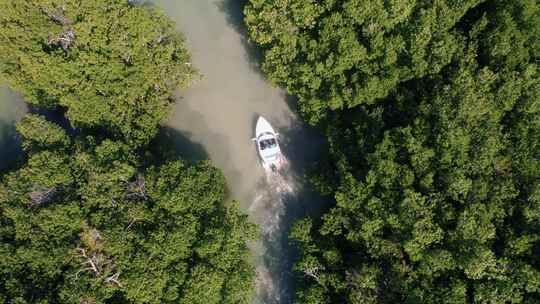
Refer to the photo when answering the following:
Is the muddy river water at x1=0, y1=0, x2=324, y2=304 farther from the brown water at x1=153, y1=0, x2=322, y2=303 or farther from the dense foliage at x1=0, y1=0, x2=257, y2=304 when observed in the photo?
the dense foliage at x1=0, y1=0, x2=257, y2=304

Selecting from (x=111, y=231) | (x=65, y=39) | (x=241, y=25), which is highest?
(x=241, y=25)

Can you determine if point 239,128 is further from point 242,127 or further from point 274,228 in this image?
point 274,228

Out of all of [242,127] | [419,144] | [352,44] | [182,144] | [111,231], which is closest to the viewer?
[111,231]

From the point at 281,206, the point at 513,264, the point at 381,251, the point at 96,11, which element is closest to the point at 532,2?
the point at 513,264

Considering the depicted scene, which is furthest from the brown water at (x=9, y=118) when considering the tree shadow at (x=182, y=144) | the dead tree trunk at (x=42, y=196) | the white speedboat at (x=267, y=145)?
the white speedboat at (x=267, y=145)

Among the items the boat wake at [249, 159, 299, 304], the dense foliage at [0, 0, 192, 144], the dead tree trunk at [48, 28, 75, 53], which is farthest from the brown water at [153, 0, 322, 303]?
the dead tree trunk at [48, 28, 75, 53]

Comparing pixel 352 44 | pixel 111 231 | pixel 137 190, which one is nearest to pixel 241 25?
pixel 352 44

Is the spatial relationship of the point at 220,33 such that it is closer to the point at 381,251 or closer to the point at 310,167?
the point at 310,167

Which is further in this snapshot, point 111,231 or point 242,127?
point 242,127
